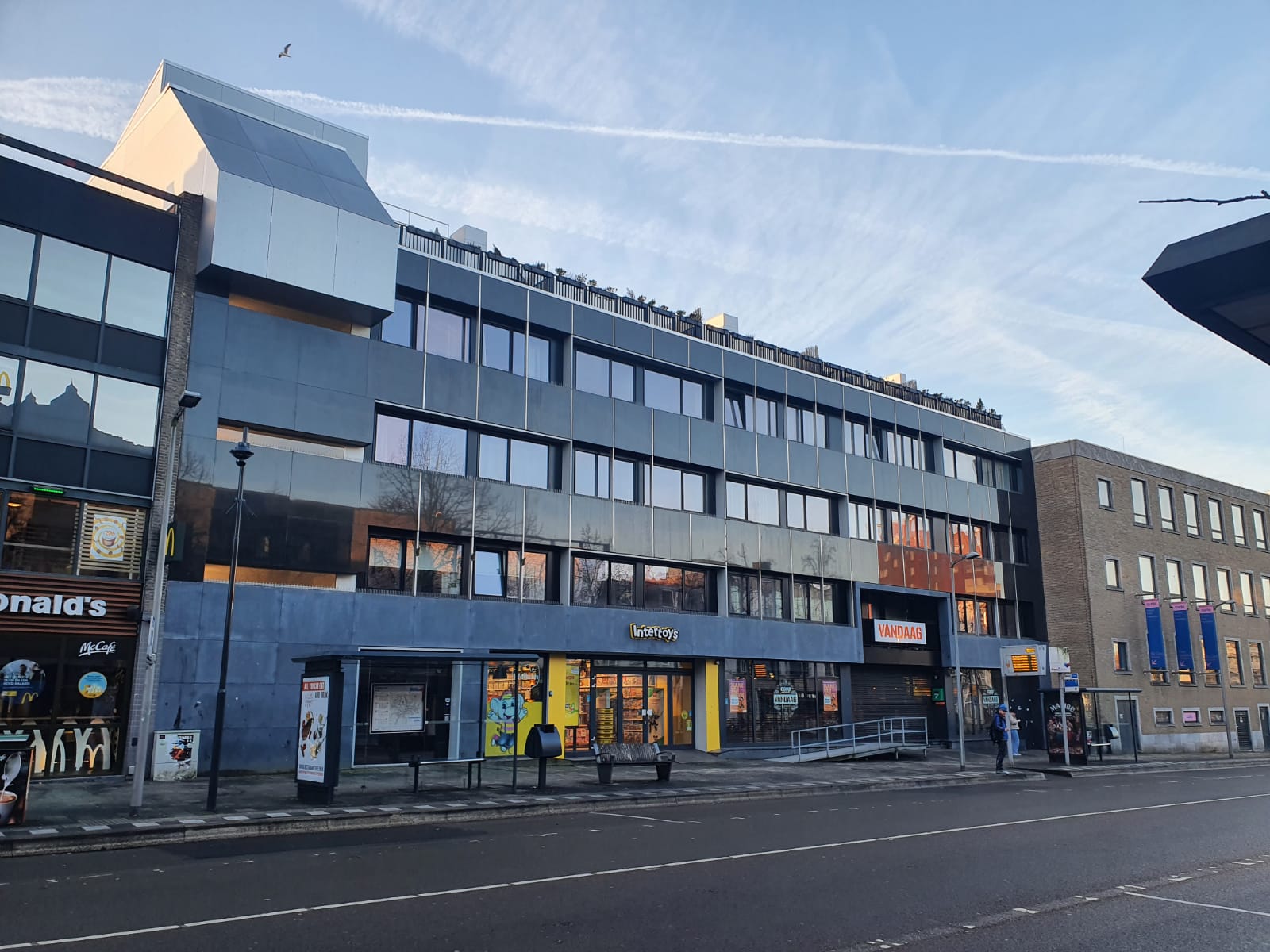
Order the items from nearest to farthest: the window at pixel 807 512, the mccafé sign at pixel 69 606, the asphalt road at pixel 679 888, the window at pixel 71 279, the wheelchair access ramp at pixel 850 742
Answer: the asphalt road at pixel 679 888, the mccafé sign at pixel 69 606, the window at pixel 71 279, the wheelchair access ramp at pixel 850 742, the window at pixel 807 512

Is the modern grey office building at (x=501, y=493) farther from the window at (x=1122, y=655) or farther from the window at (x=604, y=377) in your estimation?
the window at (x=1122, y=655)

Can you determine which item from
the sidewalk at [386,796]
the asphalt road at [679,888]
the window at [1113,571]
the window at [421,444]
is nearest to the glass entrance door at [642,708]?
the sidewalk at [386,796]

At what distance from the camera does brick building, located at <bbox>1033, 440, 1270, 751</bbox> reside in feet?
146

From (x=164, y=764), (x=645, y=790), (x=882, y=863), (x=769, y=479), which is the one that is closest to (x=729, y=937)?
(x=882, y=863)

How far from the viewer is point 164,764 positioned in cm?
2158

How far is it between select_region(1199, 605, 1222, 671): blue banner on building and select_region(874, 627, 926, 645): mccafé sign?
16122 mm

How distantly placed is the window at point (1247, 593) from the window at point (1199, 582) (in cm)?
346

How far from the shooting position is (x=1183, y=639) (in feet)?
154

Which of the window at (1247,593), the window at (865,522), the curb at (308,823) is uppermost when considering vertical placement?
the window at (865,522)

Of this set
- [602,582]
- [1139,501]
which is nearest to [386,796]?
[602,582]

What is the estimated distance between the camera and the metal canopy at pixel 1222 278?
342 centimetres

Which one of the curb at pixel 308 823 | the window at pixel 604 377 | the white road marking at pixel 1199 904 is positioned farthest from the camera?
the window at pixel 604 377

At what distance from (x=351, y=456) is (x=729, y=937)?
20.4 m

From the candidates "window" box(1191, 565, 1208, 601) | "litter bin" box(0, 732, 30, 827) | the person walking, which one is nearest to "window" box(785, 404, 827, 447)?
the person walking
